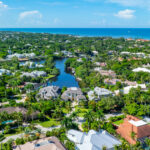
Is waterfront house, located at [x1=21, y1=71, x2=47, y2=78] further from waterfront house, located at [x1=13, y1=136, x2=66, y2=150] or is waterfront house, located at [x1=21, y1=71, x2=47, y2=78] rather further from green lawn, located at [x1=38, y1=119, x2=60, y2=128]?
waterfront house, located at [x1=13, y1=136, x2=66, y2=150]

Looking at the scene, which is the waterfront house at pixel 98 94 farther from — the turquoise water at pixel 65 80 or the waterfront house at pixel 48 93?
the turquoise water at pixel 65 80

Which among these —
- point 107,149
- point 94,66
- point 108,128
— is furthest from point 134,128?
point 94,66

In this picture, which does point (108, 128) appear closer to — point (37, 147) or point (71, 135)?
point (71, 135)

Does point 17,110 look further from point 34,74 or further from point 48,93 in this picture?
point 34,74

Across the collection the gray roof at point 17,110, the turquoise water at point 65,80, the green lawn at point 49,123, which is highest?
the gray roof at point 17,110

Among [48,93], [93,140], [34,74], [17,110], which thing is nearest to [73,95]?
[48,93]

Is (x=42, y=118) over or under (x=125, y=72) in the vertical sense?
under

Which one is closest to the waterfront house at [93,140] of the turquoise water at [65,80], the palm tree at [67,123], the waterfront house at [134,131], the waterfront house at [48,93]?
the palm tree at [67,123]

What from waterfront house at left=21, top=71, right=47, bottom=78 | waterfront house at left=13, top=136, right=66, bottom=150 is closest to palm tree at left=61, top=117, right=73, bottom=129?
waterfront house at left=13, top=136, right=66, bottom=150
